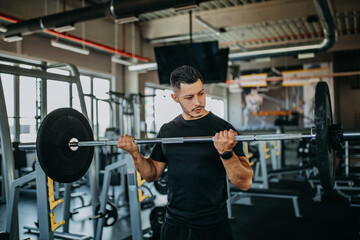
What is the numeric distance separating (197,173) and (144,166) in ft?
0.88

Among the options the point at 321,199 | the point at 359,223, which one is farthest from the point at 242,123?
the point at 359,223

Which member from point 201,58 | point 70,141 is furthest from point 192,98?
point 201,58

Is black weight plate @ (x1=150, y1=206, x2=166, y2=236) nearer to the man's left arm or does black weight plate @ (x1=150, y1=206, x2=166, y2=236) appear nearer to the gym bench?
the gym bench

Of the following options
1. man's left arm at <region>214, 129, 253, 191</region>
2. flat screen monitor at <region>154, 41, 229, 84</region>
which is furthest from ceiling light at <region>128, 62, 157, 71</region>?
man's left arm at <region>214, 129, 253, 191</region>

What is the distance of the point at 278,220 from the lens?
12.7 feet

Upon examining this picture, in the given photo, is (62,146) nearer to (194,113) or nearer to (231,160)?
(194,113)

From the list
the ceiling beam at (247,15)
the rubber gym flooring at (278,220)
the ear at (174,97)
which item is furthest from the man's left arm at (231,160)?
the ceiling beam at (247,15)

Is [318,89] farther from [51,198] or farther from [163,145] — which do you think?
[51,198]

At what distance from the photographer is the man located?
1.34 meters

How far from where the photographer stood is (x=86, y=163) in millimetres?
2014

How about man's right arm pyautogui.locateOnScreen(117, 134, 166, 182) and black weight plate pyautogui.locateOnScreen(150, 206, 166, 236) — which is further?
black weight plate pyautogui.locateOnScreen(150, 206, 166, 236)

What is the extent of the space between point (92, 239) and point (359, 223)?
9.03ft

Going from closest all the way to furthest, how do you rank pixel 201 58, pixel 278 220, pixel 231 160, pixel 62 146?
1. pixel 231 160
2. pixel 62 146
3. pixel 278 220
4. pixel 201 58

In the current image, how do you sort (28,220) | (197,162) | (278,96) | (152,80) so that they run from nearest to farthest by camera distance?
(197,162) → (28,220) → (152,80) → (278,96)
